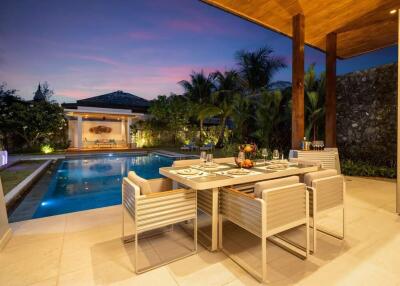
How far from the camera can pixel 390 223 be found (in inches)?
104

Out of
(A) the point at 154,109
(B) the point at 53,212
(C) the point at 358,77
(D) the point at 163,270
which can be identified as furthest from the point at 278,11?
(A) the point at 154,109

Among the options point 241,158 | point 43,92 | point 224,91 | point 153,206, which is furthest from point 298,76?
point 43,92

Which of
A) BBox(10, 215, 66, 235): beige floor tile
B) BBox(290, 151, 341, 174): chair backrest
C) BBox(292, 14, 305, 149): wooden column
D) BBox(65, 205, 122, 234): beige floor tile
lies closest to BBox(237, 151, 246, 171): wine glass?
BBox(65, 205, 122, 234): beige floor tile

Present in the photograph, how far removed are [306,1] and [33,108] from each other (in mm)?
13113

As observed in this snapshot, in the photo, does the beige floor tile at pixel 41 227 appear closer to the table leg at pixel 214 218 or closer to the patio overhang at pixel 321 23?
the table leg at pixel 214 218

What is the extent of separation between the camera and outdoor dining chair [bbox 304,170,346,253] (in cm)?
201

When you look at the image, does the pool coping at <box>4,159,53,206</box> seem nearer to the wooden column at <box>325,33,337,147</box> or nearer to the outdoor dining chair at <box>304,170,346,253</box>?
the outdoor dining chair at <box>304,170,346,253</box>

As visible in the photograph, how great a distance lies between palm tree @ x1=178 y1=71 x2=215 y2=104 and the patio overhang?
25.8 ft

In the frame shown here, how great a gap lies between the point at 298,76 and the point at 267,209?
152 inches

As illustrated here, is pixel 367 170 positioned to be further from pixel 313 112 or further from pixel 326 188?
pixel 326 188

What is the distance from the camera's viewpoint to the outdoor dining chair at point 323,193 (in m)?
2.01

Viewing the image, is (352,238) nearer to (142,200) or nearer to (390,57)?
(142,200)

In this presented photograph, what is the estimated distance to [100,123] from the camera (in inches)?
663

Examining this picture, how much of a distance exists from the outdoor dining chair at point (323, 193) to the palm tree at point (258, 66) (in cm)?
1028
